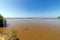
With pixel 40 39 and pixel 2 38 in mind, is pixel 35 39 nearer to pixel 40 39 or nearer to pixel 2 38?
pixel 40 39

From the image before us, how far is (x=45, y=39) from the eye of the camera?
36.3 feet

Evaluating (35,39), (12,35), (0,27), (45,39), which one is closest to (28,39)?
(35,39)

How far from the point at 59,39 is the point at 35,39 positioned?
2.46 m

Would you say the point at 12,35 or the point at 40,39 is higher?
the point at 12,35

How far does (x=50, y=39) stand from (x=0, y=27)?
10.5 meters

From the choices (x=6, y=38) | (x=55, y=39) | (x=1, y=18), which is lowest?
(x=55, y=39)

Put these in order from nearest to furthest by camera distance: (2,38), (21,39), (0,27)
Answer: (2,38) < (21,39) < (0,27)

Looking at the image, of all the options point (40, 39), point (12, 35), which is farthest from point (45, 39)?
point (12, 35)

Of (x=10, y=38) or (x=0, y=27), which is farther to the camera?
(x=0, y=27)

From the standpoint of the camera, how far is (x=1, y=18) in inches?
745

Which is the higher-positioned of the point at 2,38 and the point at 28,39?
the point at 2,38

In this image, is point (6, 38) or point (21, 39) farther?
point (21, 39)

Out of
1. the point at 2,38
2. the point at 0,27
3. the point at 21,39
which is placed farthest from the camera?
the point at 0,27

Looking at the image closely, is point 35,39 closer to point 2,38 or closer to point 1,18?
point 2,38
